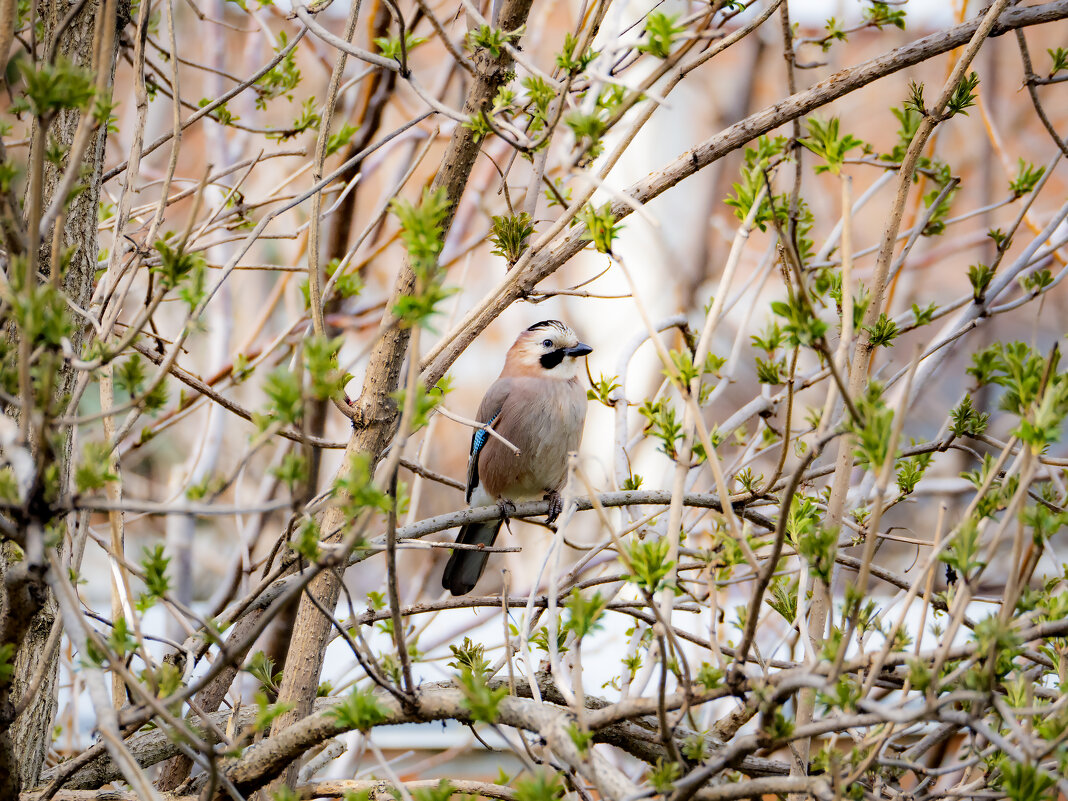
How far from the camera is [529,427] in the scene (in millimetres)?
3766

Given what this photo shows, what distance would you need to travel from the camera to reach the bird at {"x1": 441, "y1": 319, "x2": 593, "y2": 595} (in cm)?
374

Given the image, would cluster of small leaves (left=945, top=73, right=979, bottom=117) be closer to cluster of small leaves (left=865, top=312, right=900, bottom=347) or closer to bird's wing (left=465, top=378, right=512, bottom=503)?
cluster of small leaves (left=865, top=312, right=900, bottom=347)

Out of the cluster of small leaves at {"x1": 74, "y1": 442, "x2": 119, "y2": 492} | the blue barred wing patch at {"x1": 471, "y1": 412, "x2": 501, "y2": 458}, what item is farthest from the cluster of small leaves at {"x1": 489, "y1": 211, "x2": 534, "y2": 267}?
the blue barred wing patch at {"x1": 471, "y1": 412, "x2": 501, "y2": 458}

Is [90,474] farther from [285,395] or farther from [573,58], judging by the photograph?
[573,58]

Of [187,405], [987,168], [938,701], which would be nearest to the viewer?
[938,701]

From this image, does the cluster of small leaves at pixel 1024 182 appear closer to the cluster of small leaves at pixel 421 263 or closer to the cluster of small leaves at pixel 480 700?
the cluster of small leaves at pixel 421 263

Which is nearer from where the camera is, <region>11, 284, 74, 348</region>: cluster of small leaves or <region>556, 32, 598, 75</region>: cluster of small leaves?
<region>11, 284, 74, 348</region>: cluster of small leaves

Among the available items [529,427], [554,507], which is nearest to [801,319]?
[554,507]

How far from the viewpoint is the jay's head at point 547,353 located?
3916 millimetres

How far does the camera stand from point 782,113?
2.05 metres

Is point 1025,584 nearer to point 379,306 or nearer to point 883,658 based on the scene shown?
point 883,658

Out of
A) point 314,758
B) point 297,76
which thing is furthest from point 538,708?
point 297,76

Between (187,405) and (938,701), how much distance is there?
2.52m

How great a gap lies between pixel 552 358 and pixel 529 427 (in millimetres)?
351
